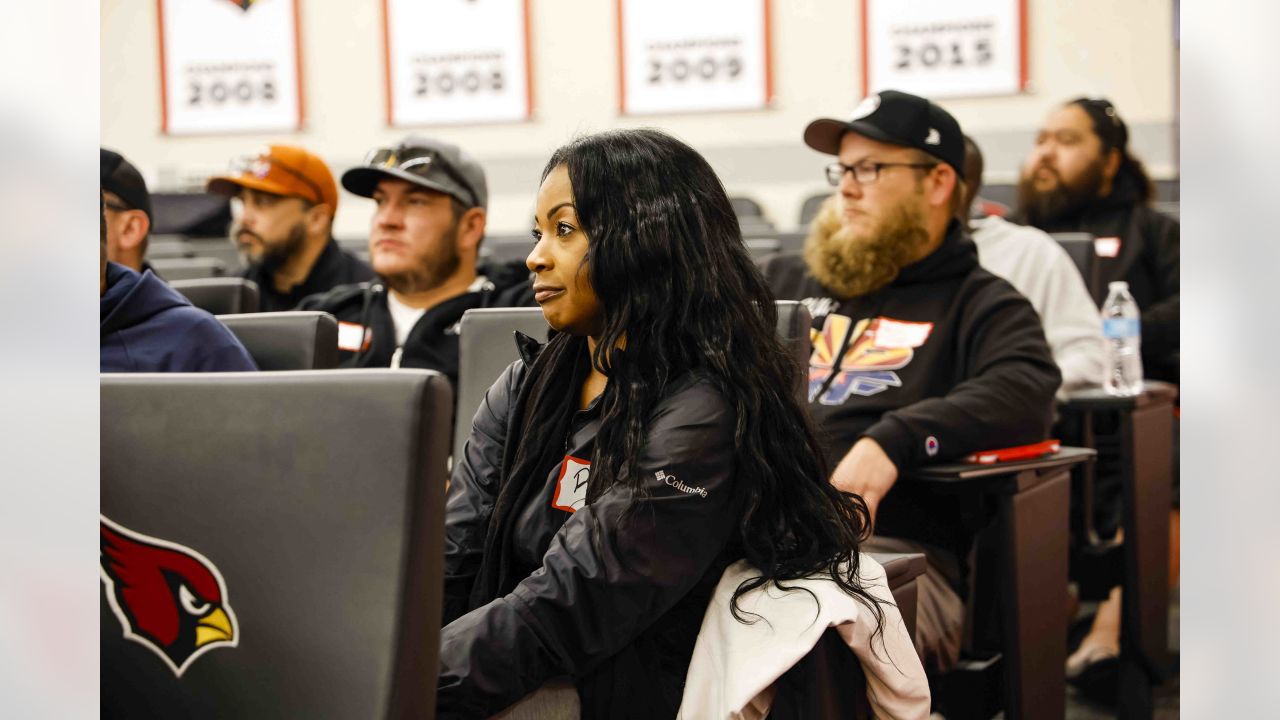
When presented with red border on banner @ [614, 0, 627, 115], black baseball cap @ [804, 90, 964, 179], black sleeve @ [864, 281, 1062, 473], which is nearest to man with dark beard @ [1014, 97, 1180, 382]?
black baseball cap @ [804, 90, 964, 179]

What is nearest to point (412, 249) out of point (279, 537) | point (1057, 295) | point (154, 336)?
point (154, 336)

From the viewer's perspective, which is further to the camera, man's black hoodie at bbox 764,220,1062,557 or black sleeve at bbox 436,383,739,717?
man's black hoodie at bbox 764,220,1062,557

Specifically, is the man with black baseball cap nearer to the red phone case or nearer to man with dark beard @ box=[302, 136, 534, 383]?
man with dark beard @ box=[302, 136, 534, 383]

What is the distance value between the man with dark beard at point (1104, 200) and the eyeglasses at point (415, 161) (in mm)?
1977

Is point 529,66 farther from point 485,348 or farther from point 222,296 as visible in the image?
point 485,348

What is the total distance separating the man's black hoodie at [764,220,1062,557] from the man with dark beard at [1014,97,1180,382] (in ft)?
4.94

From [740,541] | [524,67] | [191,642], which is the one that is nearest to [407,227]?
[740,541]

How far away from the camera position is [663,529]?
1.29 m

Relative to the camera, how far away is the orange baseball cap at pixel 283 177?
139 inches

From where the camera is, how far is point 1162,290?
3.81 metres

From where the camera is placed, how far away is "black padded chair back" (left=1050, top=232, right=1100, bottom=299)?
3.24 metres

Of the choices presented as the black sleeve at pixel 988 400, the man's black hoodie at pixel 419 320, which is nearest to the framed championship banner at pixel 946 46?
the man's black hoodie at pixel 419 320

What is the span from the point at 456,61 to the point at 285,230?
407 centimetres
